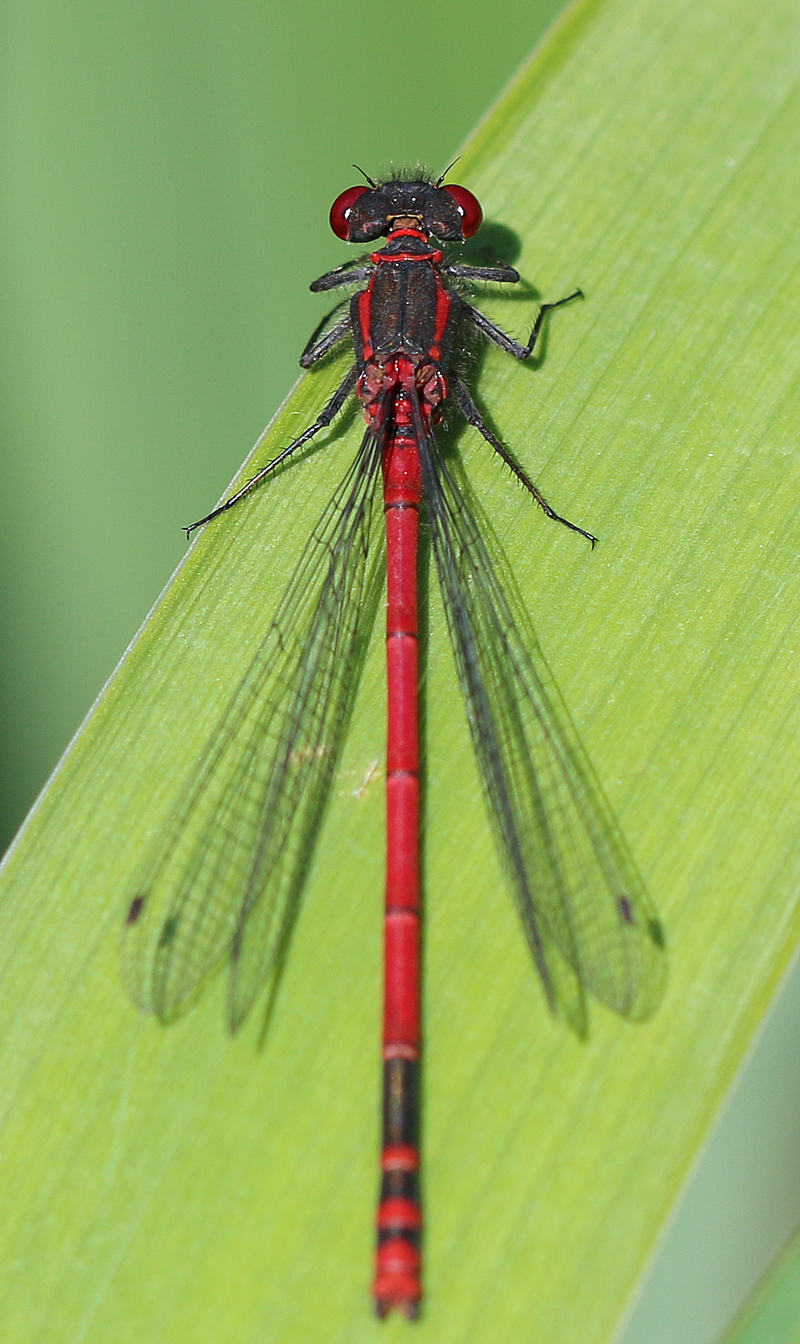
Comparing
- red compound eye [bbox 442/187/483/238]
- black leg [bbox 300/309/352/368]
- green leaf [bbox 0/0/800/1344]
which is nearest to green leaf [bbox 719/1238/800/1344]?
green leaf [bbox 0/0/800/1344]

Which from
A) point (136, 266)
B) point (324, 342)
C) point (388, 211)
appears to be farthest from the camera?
point (388, 211)

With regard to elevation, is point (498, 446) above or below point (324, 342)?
below

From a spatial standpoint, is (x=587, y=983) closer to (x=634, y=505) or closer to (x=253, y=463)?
(x=634, y=505)

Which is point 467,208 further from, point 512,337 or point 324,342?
point 324,342

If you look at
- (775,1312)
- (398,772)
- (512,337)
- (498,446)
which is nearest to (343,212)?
(512,337)

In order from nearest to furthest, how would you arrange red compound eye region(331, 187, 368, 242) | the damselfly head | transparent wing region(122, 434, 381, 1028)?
1. transparent wing region(122, 434, 381, 1028)
2. the damselfly head
3. red compound eye region(331, 187, 368, 242)

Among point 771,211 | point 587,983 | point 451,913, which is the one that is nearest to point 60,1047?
point 451,913

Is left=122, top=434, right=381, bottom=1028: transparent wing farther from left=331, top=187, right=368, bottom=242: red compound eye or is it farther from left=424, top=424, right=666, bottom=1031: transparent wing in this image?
left=331, top=187, right=368, bottom=242: red compound eye
